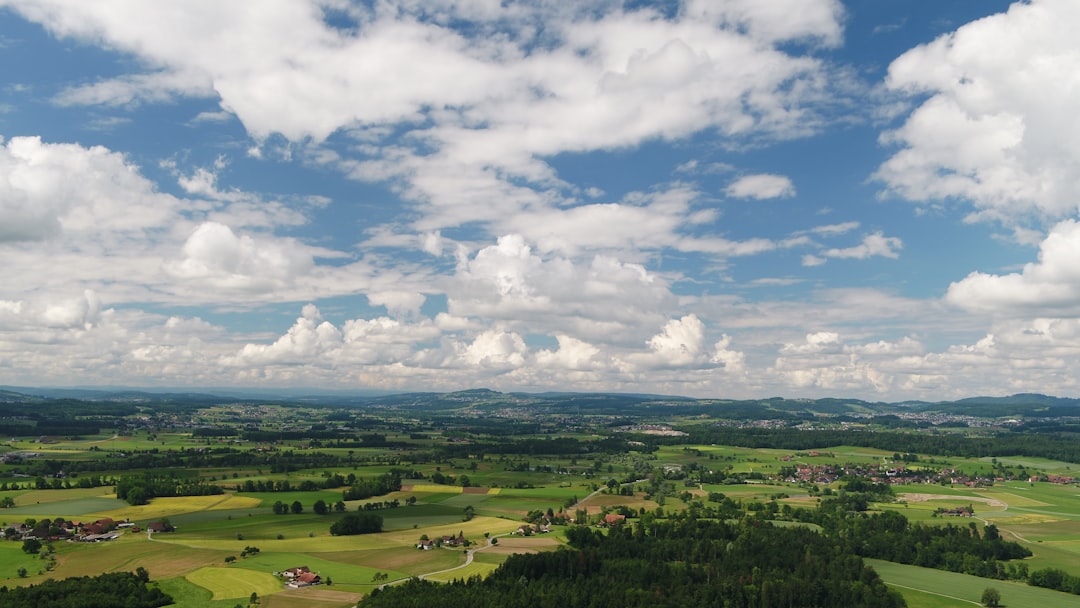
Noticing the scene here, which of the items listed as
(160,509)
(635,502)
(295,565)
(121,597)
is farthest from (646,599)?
(160,509)

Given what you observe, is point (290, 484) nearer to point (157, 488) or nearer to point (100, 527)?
point (157, 488)

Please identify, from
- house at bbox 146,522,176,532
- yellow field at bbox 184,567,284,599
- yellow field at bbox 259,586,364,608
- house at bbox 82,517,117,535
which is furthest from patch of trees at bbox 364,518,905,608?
house at bbox 82,517,117,535

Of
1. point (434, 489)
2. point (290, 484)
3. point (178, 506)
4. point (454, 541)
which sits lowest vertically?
point (434, 489)

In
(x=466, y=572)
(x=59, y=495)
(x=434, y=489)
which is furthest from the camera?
(x=434, y=489)

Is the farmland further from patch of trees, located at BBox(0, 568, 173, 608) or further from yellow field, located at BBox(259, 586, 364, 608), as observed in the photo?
patch of trees, located at BBox(0, 568, 173, 608)

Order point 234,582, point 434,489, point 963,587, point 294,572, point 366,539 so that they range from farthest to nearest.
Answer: point 434,489 → point 366,539 → point 963,587 → point 294,572 → point 234,582

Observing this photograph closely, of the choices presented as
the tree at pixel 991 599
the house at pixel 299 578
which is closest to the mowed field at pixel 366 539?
the tree at pixel 991 599

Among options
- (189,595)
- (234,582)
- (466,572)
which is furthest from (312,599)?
(466,572)

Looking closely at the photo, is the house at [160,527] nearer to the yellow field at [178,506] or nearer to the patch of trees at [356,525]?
the yellow field at [178,506]

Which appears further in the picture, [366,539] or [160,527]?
[160,527]
